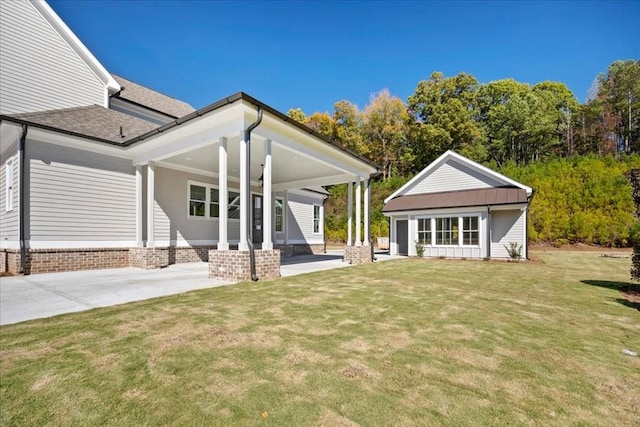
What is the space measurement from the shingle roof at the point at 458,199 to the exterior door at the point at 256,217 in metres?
7.30

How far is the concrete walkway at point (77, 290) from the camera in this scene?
4.61 metres

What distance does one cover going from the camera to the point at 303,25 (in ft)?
55.6

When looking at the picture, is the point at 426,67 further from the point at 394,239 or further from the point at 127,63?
the point at 127,63

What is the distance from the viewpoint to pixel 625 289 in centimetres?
652

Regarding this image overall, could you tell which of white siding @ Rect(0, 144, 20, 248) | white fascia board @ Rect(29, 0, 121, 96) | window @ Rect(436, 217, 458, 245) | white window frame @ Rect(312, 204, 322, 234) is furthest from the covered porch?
white fascia board @ Rect(29, 0, 121, 96)

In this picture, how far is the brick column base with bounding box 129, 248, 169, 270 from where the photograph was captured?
961 cm

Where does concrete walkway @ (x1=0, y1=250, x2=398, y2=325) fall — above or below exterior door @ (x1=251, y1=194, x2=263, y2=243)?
below

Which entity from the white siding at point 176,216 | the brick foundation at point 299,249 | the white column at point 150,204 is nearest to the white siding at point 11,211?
the white column at point 150,204

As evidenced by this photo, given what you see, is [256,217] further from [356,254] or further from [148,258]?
[148,258]

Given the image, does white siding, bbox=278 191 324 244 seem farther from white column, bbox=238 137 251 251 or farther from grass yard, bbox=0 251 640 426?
grass yard, bbox=0 251 640 426

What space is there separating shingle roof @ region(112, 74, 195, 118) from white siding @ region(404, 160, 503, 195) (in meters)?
14.1

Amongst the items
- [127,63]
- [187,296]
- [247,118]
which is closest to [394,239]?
[247,118]

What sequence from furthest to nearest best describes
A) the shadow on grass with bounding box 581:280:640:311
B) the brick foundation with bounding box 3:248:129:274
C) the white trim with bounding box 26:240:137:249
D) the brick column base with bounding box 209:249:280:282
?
the white trim with bounding box 26:240:137:249
the brick foundation with bounding box 3:248:129:274
the brick column base with bounding box 209:249:280:282
the shadow on grass with bounding box 581:280:640:311

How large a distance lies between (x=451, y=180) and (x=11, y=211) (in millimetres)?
17919
